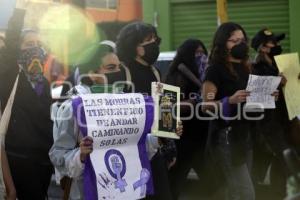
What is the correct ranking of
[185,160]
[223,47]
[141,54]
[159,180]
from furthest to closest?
[185,160] < [223,47] < [141,54] < [159,180]

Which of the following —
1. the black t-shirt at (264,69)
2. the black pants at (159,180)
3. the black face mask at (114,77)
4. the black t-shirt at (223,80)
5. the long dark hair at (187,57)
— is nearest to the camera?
the black face mask at (114,77)

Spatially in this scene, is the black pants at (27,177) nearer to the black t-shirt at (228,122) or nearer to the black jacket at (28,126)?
the black jacket at (28,126)

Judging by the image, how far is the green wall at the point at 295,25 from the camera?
10.2 m

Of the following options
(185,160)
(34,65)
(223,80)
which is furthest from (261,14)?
(34,65)

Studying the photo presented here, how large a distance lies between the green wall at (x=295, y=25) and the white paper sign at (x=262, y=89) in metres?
5.74

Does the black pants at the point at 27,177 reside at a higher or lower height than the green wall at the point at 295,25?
lower

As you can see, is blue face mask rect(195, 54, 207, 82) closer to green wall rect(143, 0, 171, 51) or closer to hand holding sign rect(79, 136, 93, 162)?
hand holding sign rect(79, 136, 93, 162)

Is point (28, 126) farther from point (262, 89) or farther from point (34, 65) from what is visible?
point (262, 89)

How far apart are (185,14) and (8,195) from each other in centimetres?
854

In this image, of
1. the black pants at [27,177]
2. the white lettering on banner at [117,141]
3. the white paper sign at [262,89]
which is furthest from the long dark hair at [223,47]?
the black pants at [27,177]

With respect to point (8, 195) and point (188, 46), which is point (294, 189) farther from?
point (188, 46)

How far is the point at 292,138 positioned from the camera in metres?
5.42

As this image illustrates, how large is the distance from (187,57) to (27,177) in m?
2.27

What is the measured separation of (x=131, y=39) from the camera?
4348 mm
